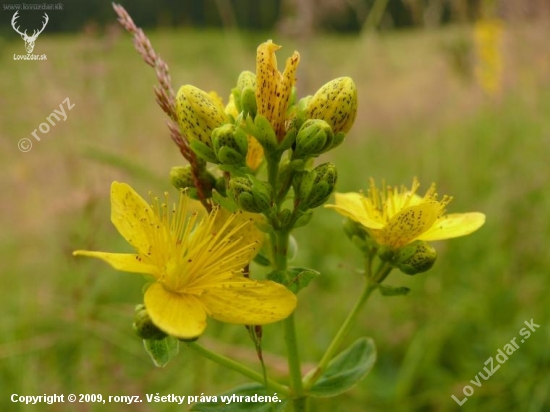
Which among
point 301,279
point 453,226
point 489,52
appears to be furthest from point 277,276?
point 489,52

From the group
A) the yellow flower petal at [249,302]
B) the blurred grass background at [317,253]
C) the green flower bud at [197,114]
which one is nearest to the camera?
the yellow flower petal at [249,302]

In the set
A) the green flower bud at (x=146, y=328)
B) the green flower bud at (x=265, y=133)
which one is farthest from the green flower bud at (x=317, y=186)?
the green flower bud at (x=146, y=328)

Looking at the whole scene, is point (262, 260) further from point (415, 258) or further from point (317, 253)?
point (317, 253)

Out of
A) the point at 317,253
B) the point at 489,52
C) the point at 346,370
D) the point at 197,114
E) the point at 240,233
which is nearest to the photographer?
the point at 197,114

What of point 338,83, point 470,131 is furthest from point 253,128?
point 470,131

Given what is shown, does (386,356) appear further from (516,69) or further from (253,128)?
(516,69)

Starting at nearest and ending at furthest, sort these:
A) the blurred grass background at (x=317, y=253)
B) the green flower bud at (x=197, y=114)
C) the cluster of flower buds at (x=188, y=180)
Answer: the green flower bud at (x=197, y=114) → the cluster of flower buds at (x=188, y=180) → the blurred grass background at (x=317, y=253)

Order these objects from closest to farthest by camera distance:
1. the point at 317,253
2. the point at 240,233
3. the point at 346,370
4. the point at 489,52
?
the point at 240,233 → the point at 346,370 → the point at 317,253 → the point at 489,52

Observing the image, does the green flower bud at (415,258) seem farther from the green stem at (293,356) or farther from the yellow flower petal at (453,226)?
the green stem at (293,356)
